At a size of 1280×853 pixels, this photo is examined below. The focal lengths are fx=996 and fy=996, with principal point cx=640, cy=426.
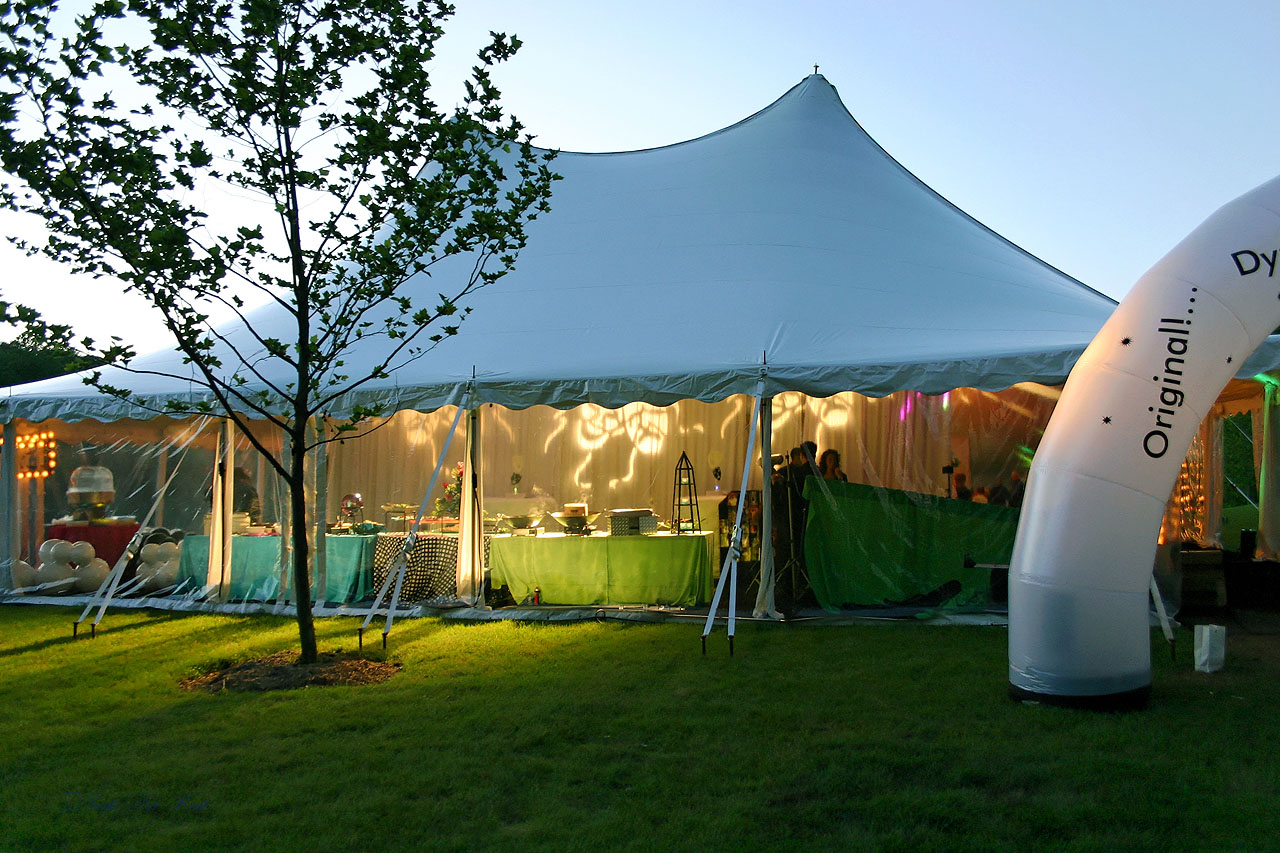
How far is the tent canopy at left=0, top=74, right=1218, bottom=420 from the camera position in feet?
23.0

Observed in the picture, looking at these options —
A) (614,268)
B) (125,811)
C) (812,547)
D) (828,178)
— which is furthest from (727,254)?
(125,811)

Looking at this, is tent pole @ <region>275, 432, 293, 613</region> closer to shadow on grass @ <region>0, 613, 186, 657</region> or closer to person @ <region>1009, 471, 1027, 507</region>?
shadow on grass @ <region>0, 613, 186, 657</region>

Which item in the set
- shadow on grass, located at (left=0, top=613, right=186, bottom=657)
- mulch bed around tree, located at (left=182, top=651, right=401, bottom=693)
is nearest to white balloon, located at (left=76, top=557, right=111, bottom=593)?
shadow on grass, located at (left=0, top=613, right=186, bottom=657)

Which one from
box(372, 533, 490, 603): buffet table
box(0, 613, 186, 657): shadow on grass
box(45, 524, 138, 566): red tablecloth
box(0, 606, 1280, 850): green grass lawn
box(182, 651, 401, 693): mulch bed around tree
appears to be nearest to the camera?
box(0, 606, 1280, 850): green grass lawn

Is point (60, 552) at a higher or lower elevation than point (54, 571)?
higher

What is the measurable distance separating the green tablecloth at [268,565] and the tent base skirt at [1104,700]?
5700 millimetres

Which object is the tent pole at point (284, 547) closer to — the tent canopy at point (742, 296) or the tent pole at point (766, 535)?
the tent canopy at point (742, 296)

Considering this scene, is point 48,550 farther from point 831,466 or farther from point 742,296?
point 831,466

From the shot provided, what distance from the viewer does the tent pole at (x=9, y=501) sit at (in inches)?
369

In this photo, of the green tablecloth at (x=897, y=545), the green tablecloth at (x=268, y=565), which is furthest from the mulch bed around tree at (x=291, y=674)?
the green tablecloth at (x=897, y=545)

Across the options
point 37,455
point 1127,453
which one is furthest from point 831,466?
point 37,455

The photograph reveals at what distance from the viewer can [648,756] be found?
418 cm

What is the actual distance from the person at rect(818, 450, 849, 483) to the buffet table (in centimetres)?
285

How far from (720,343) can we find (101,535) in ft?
21.1
